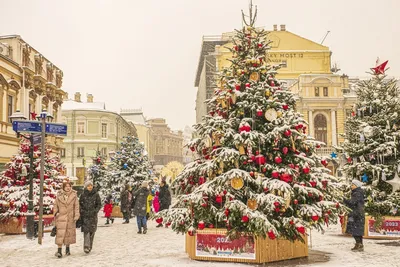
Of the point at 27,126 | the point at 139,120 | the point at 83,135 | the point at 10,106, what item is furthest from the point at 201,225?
the point at 139,120

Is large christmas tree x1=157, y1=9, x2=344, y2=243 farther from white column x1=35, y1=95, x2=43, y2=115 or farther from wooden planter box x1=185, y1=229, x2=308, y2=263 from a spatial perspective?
white column x1=35, y1=95, x2=43, y2=115

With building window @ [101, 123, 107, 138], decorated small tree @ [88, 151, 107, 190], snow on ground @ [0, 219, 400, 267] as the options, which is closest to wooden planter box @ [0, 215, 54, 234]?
snow on ground @ [0, 219, 400, 267]

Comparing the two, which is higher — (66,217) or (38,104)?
(38,104)

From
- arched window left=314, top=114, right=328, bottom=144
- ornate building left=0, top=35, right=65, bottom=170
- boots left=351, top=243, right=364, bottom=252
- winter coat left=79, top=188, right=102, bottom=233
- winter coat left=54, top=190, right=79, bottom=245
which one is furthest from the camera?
arched window left=314, top=114, right=328, bottom=144

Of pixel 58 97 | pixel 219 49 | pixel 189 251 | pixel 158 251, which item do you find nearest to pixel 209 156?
pixel 189 251

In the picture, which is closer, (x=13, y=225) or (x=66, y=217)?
(x=66, y=217)

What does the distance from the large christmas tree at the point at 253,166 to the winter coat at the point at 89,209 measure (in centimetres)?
173

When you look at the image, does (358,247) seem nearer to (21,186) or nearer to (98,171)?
(21,186)

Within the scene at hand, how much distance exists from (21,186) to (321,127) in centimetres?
3447

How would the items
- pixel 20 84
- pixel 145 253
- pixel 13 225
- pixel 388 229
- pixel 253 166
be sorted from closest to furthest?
pixel 253 166 → pixel 145 253 → pixel 388 229 → pixel 13 225 → pixel 20 84

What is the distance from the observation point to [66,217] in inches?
400

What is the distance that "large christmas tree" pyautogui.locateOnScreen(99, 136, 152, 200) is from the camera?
78.7ft

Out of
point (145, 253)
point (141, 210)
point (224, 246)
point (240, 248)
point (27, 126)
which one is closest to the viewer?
point (240, 248)

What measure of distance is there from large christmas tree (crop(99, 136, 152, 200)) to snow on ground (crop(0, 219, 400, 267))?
935 centimetres
